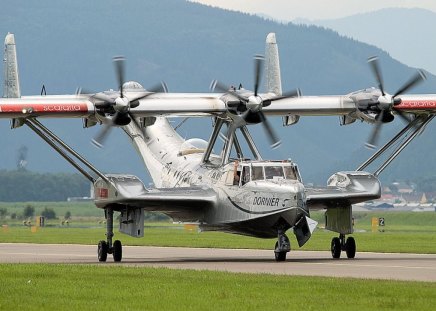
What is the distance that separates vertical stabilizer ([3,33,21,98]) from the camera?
4334 cm

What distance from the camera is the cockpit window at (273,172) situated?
40125mm

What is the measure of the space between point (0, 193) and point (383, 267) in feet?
400

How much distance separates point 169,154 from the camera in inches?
1891

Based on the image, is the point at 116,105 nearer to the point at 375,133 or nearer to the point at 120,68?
the point at 120,68

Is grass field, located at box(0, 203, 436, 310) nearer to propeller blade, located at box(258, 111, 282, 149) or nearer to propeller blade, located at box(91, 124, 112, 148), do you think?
propeller blade, located at box(91, 124, 112, 148)

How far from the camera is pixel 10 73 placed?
148ft

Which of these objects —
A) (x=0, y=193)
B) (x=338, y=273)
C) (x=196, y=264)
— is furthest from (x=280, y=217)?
(x=0, y=193)

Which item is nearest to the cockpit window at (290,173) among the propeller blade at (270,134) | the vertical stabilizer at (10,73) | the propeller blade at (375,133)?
the propeller blade at (270,134)

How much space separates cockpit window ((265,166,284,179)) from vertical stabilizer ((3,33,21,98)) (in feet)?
28.5

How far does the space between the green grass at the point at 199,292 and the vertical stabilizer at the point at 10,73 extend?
1210 cm

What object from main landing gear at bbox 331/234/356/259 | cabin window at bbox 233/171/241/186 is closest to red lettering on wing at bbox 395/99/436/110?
main landing gear at bbox 331/234/356/259

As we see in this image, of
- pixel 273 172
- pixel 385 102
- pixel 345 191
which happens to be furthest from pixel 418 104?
pixel 273 172

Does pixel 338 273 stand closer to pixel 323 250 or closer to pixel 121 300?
pixel 121 300

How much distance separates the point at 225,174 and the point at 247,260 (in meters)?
2.87
